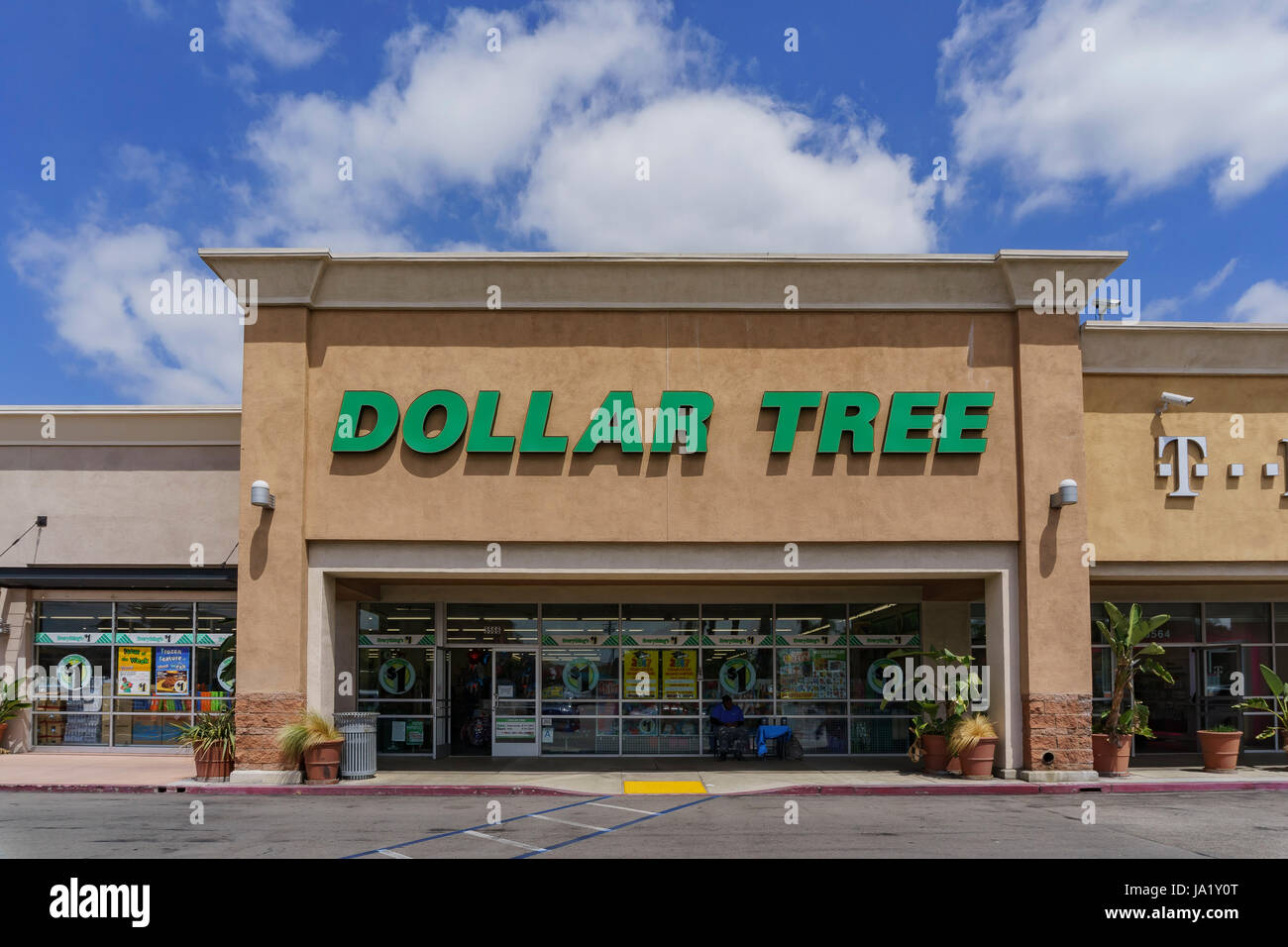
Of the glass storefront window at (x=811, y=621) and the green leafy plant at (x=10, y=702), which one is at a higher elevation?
the glass storefront window at (x=811, y=621)

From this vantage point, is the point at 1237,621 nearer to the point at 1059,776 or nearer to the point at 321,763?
the point at 1059,776

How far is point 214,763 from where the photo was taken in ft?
60.3

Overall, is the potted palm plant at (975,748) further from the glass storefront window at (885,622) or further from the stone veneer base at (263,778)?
the stone veneer base at (263,778)

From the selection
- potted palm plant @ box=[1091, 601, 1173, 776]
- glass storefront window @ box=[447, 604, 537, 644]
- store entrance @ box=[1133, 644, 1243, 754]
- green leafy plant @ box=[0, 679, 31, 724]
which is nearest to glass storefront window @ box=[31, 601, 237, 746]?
green leafy plant @ box=[0, 679, 31, 724]

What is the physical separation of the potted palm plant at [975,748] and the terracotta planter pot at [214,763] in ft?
41.4

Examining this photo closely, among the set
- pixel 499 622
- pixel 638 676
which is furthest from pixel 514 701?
pixel 638 676

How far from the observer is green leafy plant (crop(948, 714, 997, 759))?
61.5ft

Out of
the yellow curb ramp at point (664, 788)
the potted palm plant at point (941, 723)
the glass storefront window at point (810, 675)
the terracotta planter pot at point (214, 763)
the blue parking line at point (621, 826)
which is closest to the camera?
the blue parking line at point (621, 826)

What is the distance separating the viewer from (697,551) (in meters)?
19.1

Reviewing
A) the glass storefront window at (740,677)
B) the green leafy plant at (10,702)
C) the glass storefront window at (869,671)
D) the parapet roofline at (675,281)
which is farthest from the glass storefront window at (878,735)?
the green leafy plant at (10,702)

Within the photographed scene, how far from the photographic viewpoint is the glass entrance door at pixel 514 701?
907 inches

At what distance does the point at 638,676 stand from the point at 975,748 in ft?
24.4
